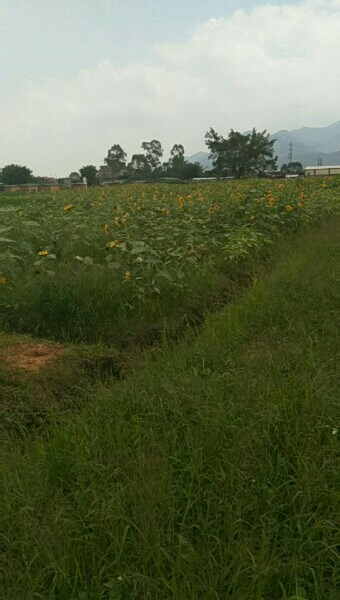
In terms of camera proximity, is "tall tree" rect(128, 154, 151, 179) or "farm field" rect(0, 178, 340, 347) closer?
"farm field" rect(0, 178, 340, 347)

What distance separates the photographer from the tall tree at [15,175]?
53.1 meters

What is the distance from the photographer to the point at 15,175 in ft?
176

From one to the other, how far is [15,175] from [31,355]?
177ft

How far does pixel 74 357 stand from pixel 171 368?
866 mm

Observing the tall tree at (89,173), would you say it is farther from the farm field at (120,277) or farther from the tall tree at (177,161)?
the farm field at (120,277)

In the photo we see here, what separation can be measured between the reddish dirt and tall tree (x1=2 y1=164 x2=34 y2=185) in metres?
52.5

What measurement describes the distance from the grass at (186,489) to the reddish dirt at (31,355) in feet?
2.38

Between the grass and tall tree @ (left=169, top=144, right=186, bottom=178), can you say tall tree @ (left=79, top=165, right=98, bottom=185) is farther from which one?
the grass

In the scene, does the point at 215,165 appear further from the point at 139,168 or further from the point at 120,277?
the point at 120,277

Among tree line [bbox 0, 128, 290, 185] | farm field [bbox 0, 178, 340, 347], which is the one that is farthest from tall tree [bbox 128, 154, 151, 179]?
farm field [bbox 0, 178, 340, 347]

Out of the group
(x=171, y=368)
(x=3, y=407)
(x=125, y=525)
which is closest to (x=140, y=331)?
(x=171, y=368)

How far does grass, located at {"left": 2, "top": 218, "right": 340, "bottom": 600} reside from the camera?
1584 millimetres

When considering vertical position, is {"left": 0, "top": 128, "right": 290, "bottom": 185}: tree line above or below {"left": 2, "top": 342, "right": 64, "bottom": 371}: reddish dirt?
above

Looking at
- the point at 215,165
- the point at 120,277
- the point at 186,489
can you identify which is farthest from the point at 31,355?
the point at 215,165
